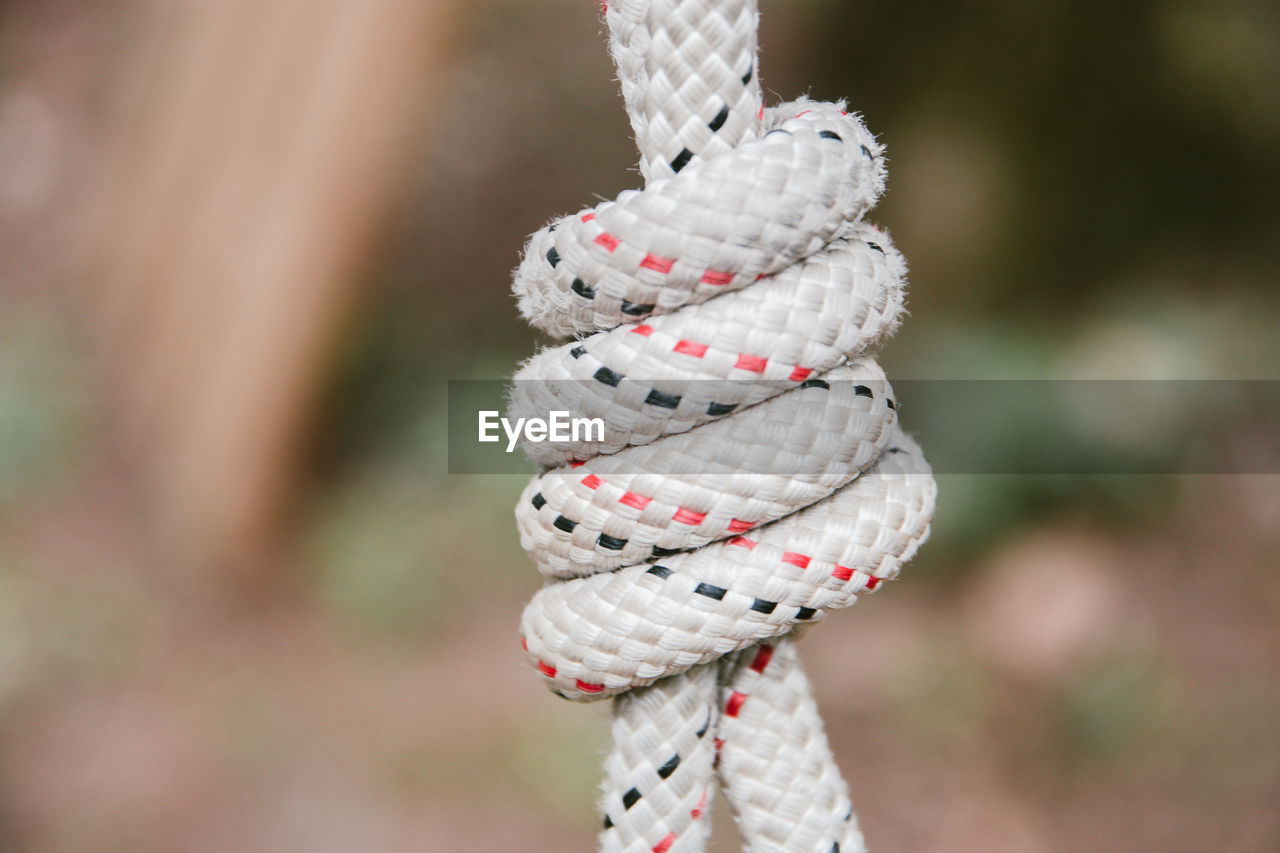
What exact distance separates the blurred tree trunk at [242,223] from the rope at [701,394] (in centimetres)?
92

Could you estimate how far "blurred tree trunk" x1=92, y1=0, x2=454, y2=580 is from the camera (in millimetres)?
1175

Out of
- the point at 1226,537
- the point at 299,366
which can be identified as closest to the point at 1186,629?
the point at 1226,537

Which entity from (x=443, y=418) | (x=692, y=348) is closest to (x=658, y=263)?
(x=692, y=348)

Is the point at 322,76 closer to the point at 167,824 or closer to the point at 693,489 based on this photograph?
the point at 167,824

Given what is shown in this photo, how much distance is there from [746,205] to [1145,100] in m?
1.36

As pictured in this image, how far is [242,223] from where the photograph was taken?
1229 millimetres

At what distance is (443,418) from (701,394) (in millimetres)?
1208

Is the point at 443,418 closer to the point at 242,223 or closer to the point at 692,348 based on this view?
the point at 242,223

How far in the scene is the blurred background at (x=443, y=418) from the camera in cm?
108

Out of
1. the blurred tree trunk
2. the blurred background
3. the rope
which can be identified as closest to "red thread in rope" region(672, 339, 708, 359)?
the rope

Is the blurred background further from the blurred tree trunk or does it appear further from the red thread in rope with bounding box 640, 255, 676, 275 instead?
the red thread in rope with bounding box 640, 255, 676, 275

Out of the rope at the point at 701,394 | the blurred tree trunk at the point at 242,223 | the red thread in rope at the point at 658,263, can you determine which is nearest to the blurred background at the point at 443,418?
the blurred tree trunk at the point at 242,223

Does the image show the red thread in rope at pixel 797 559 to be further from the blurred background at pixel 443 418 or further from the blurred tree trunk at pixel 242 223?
the blurred tree trunk at pixel 242 223

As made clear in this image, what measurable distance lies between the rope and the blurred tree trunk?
916mm
